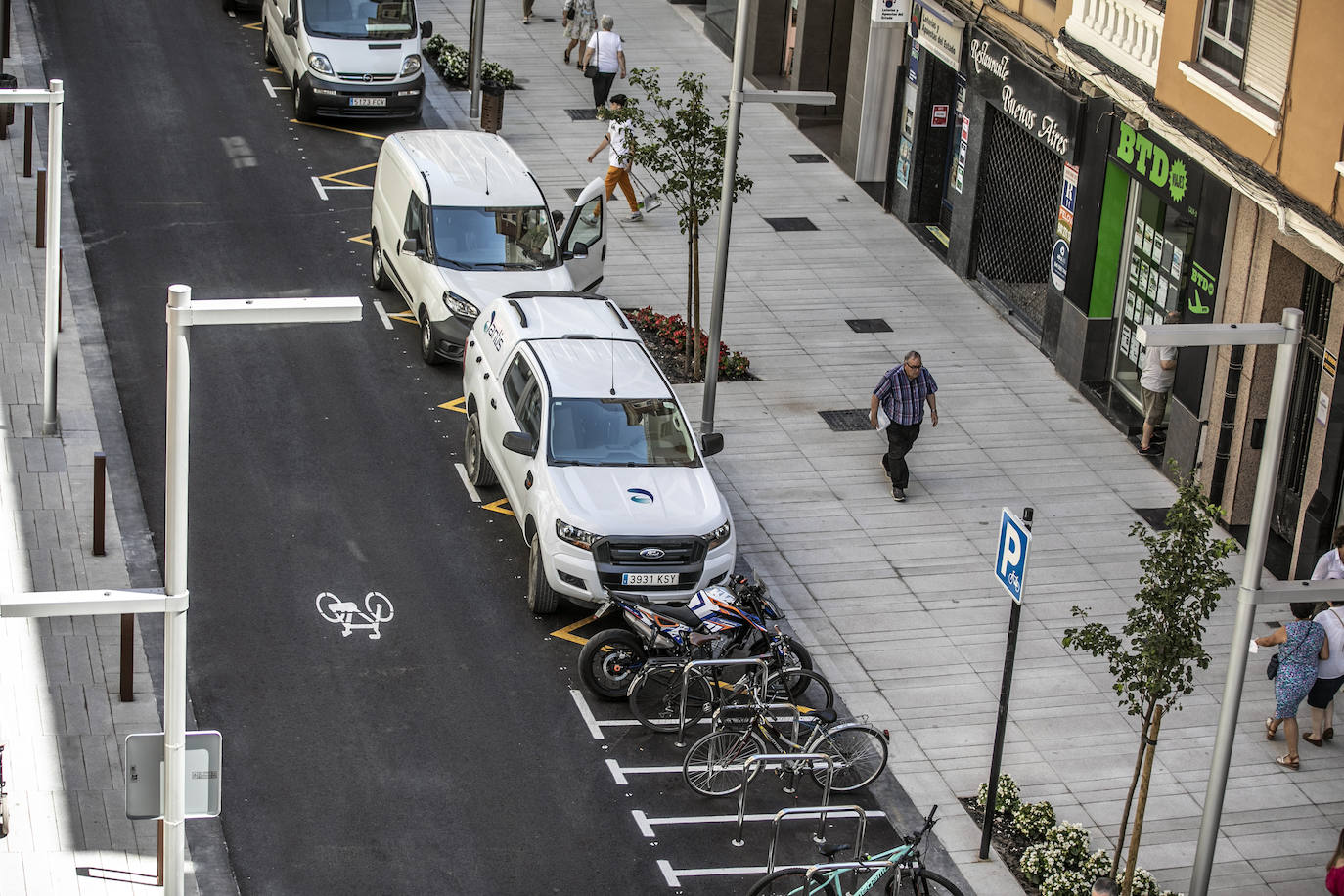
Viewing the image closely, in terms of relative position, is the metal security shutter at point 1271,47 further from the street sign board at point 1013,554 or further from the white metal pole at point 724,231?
the street sign board at point 1013,554

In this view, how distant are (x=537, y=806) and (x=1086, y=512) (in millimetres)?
8340

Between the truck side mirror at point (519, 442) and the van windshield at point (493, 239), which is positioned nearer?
the truck side mirror at point (519, 442)

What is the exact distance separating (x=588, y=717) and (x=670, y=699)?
77 centimetres

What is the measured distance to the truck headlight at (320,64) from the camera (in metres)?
31.3

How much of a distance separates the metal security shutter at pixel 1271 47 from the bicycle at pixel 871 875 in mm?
8749

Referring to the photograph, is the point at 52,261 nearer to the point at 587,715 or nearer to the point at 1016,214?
the point at 587,715

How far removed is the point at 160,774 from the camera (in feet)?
36.0

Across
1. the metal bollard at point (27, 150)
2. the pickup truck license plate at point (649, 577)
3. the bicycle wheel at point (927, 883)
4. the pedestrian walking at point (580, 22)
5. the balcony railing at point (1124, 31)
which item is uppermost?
the balcony railing at point (1124, 31)

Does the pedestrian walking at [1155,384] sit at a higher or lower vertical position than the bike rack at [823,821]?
higher

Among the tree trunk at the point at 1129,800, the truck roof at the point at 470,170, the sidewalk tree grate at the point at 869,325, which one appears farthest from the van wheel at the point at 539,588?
the sidewalk tree grate at the point at 869,325

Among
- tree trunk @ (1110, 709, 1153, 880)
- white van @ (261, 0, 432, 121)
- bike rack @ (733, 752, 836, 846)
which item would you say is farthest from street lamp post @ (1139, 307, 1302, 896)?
white van @ (261, 0, 432, 121)

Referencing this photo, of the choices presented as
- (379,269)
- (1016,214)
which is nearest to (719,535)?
(379,269)

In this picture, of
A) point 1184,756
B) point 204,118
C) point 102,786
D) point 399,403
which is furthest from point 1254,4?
point 204,118

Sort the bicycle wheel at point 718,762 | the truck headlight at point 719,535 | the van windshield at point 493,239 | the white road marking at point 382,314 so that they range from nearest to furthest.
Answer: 1. the bicycle wheel at point 718,762
2. the truck headlight at point 719,535
3. the van windshield at point 493,239
4. the white road marking at point 382,314
